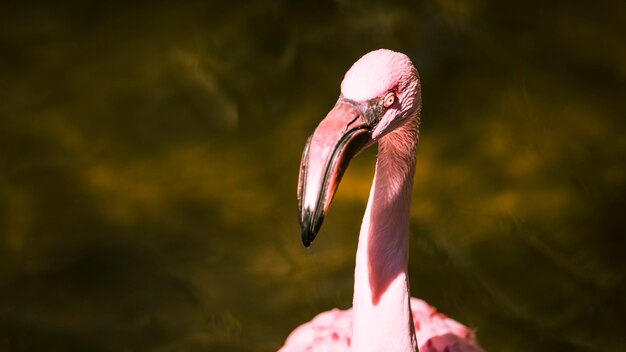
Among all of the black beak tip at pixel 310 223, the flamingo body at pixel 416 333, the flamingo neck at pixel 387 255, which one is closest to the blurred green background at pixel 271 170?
the flamingo body at pixel 416 333

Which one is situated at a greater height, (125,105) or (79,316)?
(125,105)

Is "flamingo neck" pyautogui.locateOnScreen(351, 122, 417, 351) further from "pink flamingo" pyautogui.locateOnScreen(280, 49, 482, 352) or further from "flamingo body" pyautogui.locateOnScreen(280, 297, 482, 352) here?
"flamingo body" pyautogui.locateOnScreen(280, 297, 482, 352)

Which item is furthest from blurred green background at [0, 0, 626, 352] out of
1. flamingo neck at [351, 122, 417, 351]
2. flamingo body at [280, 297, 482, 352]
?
flamingo neck at [351, 122, 417, 351]

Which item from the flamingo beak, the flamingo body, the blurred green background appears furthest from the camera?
the blurred green background

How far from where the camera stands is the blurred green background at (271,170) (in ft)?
8.38

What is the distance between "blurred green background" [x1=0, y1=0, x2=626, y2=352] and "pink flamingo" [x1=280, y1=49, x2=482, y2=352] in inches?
32.7

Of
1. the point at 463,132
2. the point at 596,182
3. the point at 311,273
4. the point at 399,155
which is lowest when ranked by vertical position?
the point at 399,155

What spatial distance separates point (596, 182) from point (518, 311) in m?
0.50

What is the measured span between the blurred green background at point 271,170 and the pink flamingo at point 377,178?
832 millimetres

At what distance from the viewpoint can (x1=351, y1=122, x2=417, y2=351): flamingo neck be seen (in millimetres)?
1624

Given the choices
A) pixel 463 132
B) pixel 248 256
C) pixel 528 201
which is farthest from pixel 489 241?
pixel 248 256

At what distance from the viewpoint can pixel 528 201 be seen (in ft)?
9.09

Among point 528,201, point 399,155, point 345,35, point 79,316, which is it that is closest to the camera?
point 399,155

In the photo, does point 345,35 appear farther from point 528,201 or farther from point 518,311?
point 518,311
